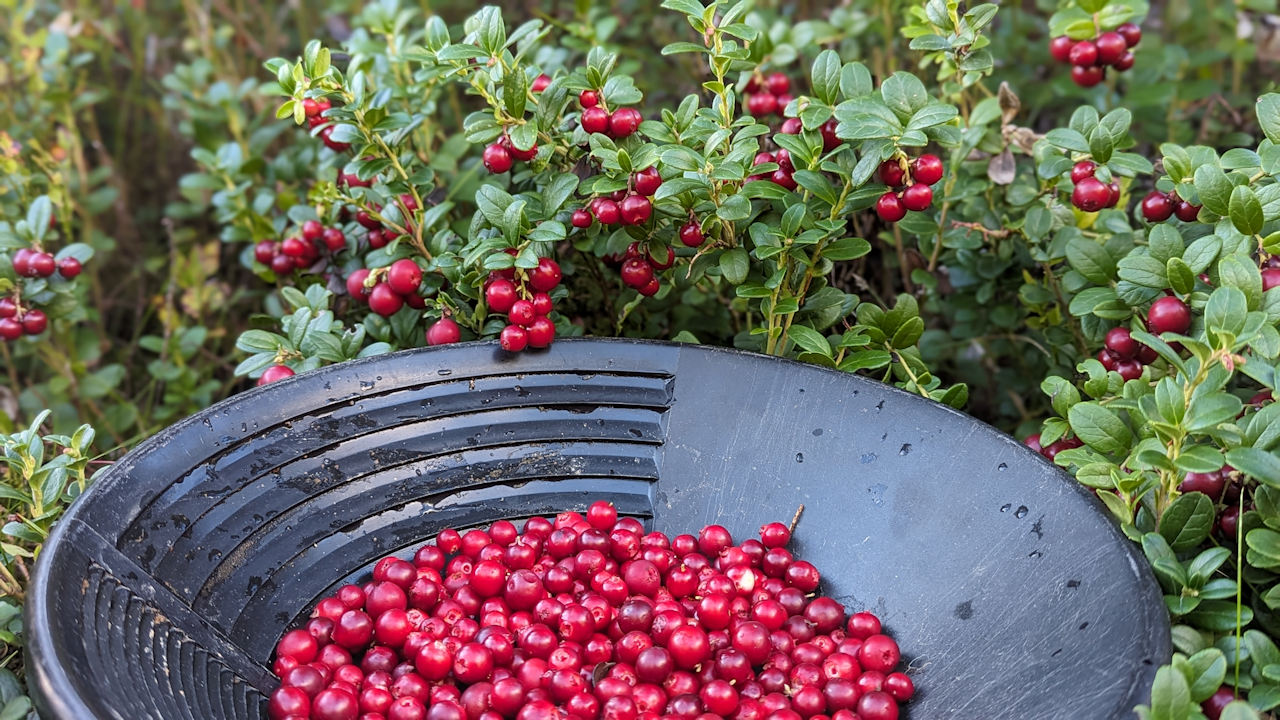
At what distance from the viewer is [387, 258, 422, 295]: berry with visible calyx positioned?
A: 1923 mm

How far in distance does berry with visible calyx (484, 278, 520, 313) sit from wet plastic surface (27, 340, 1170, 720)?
0.28ft

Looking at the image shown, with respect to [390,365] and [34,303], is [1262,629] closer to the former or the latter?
[390,365]

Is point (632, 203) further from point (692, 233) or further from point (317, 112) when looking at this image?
point (317, 112)

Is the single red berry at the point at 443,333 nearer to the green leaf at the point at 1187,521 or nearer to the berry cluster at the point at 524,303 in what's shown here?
the berry cluster at the point at 524,303

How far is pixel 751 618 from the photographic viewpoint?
160cm

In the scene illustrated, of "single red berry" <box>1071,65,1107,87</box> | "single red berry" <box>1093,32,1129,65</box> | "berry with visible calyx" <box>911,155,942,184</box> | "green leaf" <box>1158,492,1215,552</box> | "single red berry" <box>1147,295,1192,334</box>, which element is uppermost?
"berry with visible calyx" <box>911,155,942,184</box>

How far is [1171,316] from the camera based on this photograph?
1.56 metres

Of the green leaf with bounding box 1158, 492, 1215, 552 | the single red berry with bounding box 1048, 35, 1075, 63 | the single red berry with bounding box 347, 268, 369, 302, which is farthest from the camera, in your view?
the single red berry with bounding box 1048, 35, 1075, 63

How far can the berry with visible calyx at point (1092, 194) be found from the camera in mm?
1798

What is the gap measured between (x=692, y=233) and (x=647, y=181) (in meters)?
0.12

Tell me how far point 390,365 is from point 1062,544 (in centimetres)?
107

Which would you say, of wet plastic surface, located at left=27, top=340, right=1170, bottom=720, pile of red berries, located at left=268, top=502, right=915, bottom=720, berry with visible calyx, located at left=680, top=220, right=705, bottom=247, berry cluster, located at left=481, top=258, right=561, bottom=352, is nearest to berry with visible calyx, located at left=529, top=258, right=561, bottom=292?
berry cluster, located at left=481, top=258, right=561, bottom=352

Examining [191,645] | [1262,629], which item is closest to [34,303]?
[191,645]

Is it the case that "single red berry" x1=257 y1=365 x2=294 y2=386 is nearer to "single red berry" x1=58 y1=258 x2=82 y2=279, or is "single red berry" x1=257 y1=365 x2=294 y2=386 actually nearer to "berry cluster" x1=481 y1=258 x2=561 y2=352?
"berry cluster" x1=481 y1=258 x2=561 y2=352
